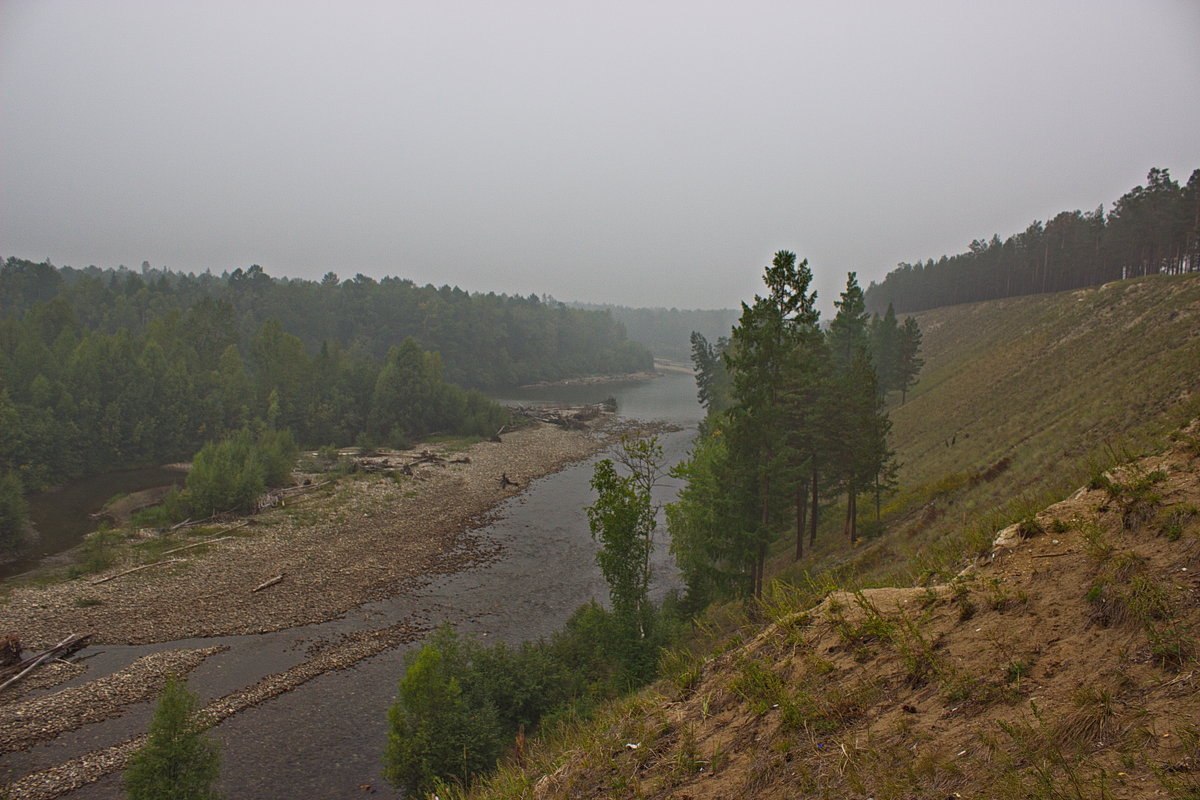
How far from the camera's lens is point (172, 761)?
39.3 feet

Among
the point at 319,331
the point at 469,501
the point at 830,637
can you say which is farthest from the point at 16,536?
the point at 319,331

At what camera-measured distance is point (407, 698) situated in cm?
1398

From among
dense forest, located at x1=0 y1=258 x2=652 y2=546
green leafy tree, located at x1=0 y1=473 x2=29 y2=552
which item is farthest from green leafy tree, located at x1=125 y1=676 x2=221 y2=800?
dense forest, located at x1=0 y1=258 x2=652 y2=546

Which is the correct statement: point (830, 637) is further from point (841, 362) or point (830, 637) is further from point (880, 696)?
point (841, 362)

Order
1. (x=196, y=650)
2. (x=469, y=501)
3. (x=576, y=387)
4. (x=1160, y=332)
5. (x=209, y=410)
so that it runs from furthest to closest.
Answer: (x=576, y=387) → (x=209, y=410) → (x=469, y=501) → (x=1160, y=332) → (x=196, y=650)

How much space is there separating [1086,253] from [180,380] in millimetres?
110364

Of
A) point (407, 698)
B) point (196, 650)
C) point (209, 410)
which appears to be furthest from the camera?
point (209, 410)

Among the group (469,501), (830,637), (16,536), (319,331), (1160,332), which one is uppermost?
(319,331)

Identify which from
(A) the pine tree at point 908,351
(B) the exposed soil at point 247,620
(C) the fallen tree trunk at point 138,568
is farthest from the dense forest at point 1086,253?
(C) the fallen tree trunk at point 138,568

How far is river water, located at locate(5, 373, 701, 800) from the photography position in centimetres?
1608

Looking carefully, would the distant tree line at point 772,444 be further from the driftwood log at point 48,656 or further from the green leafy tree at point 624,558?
the driftwood log at point 48,656

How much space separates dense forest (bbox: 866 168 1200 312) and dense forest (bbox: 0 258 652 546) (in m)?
77.7

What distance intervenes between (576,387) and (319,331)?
59957mm

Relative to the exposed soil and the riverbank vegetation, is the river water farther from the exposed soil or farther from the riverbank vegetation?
the riverbank vegetation
